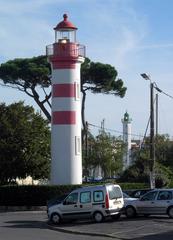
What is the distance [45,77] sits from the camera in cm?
6138

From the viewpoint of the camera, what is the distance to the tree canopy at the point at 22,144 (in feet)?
159

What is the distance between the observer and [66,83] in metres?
43.0

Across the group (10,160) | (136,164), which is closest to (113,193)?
(10,160)

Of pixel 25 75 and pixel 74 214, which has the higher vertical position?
pixel 25 75

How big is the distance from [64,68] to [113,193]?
15.6 metres

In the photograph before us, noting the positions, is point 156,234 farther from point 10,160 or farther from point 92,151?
point 92,151

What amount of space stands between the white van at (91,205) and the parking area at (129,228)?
387 mm

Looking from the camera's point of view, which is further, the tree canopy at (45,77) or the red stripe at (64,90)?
the tree canopy at (45,77)

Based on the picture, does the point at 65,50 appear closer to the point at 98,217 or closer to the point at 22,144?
the point at 22,144

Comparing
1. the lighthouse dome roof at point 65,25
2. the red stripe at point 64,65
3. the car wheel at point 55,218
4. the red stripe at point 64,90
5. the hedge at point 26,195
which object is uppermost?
the lighthouse dome roof at point 65,25

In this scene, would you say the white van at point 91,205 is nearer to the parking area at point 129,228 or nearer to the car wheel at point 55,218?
the car wheel at point 55,218

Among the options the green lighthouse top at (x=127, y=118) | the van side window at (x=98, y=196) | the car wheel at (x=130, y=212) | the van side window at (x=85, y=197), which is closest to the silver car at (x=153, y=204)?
the car wheel at (x=130, y=212)

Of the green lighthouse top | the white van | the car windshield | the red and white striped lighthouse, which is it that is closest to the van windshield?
the white van

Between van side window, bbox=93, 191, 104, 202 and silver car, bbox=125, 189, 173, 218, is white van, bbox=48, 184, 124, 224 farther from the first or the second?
silver car, bbox=125, 189, 173, 218
